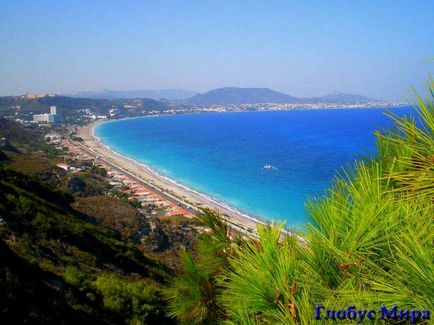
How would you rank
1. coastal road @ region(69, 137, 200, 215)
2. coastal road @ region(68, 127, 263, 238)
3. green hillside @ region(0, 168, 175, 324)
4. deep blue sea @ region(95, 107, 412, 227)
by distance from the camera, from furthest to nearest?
deep blue sea @ region(95, 107, 412, 227) → coastal road @ region(69, 137, 200, 215) → coastal road @ region(68, 127, 263, 238) → green hillside @ region(0, 168, 175, 324)

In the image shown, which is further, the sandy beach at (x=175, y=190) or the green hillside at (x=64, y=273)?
the sandy beach at (x=175, y=190)

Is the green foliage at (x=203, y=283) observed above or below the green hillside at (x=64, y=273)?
above

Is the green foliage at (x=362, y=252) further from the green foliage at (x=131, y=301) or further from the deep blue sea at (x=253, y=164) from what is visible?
the deep blue sea at (x=253, y=164)

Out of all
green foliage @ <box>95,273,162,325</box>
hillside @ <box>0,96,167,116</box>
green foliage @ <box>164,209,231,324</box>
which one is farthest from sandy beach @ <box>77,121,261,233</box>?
hillside @ <box>0,96,167,116</box>

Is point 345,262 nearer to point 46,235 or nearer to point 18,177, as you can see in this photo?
point 46,235

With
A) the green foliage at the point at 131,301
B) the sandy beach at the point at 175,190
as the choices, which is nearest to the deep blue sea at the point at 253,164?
the sandy beach at the point at 175,190

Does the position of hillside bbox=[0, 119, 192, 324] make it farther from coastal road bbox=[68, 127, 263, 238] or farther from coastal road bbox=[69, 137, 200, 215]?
coastal road bbox=[69, 137, 200, 215]

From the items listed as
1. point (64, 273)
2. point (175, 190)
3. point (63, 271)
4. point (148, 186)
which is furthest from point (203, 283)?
point (148, 186)

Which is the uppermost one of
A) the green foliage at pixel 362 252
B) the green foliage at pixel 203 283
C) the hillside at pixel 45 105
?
the hillside at pixel 45 105
